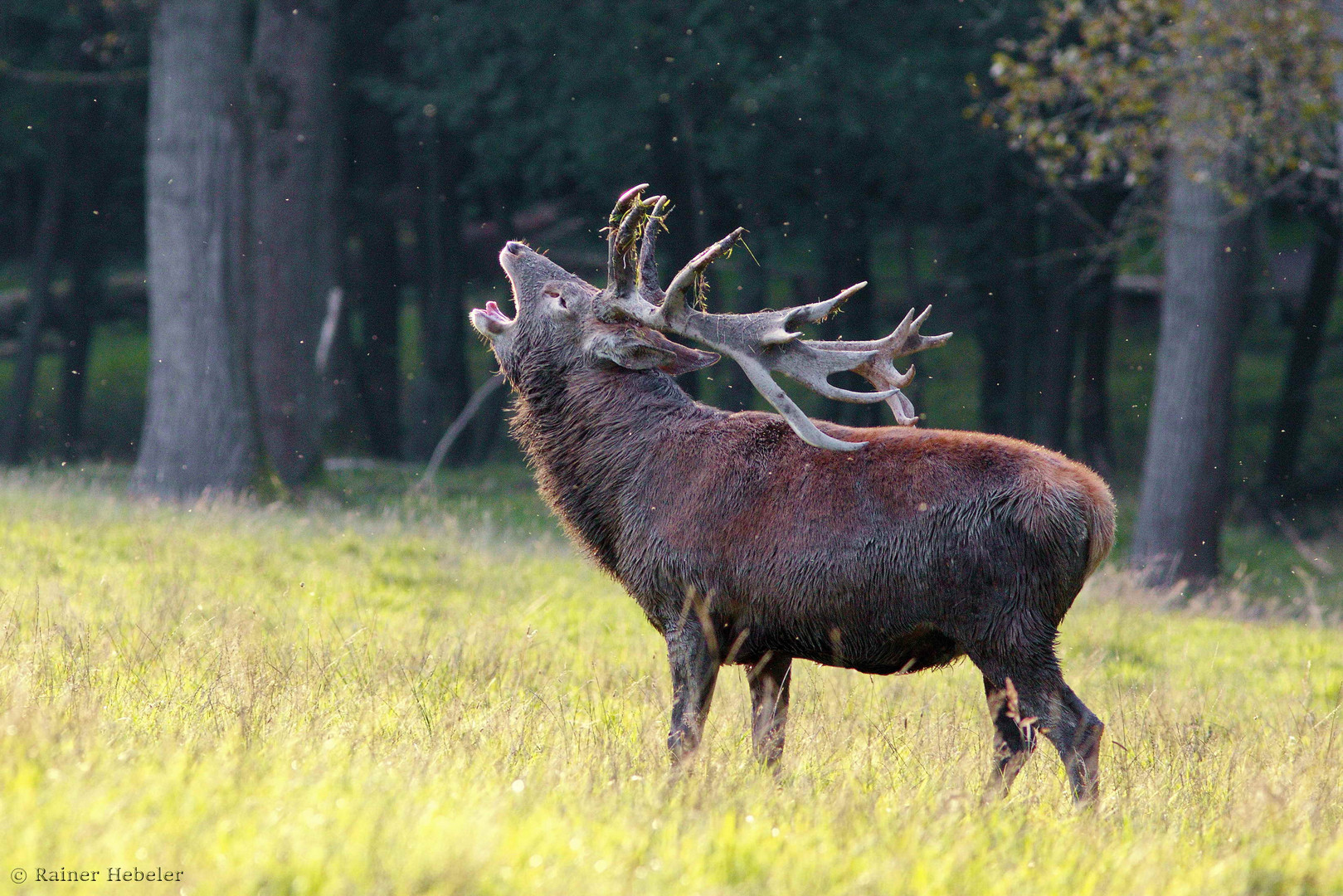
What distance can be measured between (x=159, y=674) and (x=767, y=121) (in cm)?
1631

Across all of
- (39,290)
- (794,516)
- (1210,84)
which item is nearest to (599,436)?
(794,516)

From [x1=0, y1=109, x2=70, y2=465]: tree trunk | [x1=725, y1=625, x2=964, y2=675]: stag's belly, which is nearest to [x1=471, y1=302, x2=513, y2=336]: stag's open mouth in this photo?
[x1=725, y1=625, x2=964, y2=675]: stag's belly

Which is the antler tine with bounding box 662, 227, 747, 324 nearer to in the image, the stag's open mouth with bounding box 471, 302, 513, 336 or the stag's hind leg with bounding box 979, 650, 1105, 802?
the stag's open mouth with bounding box 471, 302, 513, 336

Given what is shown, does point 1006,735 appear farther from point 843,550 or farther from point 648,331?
point 648,331

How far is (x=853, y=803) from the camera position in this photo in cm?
438

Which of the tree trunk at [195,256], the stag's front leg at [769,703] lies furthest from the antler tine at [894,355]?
the tree trunk at [195,256]

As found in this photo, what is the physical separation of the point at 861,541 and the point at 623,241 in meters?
1.75

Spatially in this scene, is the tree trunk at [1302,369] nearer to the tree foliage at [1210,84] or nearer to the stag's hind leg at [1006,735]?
the tree foliage at [1210,84]

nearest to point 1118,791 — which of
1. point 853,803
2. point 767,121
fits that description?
point 853,803

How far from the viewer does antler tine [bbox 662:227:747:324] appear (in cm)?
546

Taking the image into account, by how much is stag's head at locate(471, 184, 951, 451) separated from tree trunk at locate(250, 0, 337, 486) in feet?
36.7

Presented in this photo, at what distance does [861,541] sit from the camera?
5.07 m

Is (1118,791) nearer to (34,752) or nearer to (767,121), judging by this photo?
(34,752)

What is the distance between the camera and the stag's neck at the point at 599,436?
227 inches
